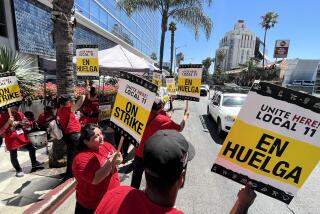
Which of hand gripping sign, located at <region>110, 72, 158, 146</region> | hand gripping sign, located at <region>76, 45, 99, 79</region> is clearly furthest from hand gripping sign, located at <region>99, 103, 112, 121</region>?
hand gripping sign, located at <region>110, 72, 158, 146</region>

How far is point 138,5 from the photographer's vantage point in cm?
1848

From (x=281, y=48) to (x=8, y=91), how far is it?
4345cm

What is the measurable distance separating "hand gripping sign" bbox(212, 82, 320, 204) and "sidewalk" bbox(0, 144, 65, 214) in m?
3.60

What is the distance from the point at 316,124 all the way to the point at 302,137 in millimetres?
136

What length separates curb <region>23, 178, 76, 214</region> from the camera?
4.09 meters

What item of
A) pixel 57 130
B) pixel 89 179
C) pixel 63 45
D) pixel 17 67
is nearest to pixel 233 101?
pixel 63 45

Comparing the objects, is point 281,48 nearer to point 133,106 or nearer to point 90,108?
point 90,108

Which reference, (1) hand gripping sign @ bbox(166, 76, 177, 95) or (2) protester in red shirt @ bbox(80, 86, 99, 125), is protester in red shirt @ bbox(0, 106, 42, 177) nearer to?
(2) protester in red shirt @ bbox(80, 86, 99, 125)

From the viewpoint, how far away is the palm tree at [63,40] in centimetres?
606

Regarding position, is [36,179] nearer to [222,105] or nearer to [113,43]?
[222,105]

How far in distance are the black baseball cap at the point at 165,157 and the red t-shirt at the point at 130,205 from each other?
6.4 inches

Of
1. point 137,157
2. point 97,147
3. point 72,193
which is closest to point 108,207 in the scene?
point 97,147

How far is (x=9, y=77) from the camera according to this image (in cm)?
485

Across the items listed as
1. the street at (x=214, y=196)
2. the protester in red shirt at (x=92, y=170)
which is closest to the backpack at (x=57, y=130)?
the street at (x=214, y=196)
